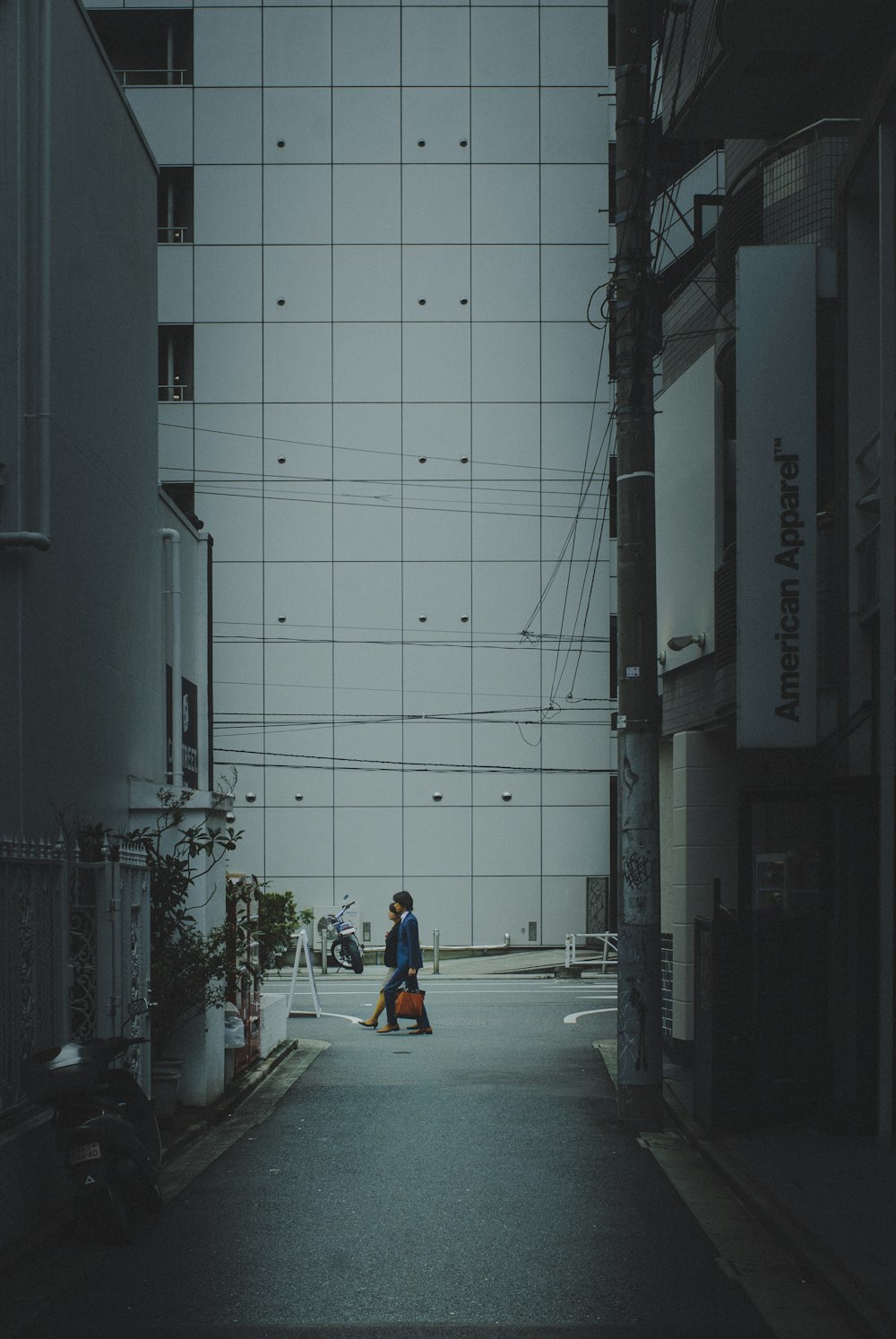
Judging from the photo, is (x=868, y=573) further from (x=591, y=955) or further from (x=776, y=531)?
(x=591, y=955)

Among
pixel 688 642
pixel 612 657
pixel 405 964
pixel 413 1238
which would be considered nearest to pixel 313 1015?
pixel 405 964

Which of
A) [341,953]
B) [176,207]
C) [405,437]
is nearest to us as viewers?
[341,953]

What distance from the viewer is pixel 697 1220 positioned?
851 cm

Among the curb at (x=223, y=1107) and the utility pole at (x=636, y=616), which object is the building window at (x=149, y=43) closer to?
the utility pole at (x=636, y=616)

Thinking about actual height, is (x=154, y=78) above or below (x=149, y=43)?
below

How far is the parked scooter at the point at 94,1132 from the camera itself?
783 cm

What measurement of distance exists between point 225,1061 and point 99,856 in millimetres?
4452

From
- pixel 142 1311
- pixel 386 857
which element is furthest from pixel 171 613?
pixel 386 857

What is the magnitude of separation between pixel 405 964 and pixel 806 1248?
1130cm

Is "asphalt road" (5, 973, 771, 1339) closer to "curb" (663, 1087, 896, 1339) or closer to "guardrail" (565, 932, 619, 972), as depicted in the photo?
"curb" (663, 1087, 896, 1339)

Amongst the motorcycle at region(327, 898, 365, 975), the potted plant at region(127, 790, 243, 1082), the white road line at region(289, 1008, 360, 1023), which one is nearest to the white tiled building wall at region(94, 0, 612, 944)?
the motorcycle at region(327, 898, 365, 975)

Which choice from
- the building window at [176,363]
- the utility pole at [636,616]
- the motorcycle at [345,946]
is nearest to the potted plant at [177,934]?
the utility pole at [636,616]

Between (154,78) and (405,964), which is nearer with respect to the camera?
(405,964)

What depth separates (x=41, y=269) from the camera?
1041 cm
